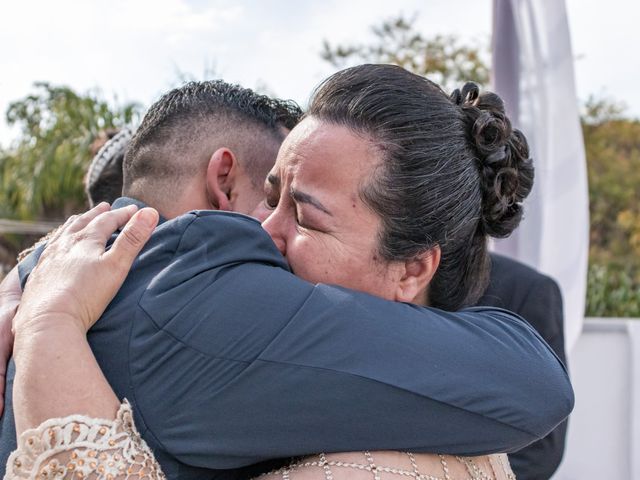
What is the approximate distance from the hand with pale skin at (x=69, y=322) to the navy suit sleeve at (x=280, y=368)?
0.09 m

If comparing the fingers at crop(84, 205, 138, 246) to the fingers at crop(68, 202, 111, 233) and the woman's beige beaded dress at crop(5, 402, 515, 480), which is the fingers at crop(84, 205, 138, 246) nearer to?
the fingers at crop(68, 202, 111, 233)

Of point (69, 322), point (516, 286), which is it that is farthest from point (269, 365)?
point (516, 286)

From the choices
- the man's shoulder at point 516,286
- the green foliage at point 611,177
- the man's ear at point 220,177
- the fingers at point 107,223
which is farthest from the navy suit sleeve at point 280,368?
the green foliage at point 611,177

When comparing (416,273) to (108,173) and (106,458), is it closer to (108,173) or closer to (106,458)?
(106,458)

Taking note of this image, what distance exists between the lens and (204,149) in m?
2.32

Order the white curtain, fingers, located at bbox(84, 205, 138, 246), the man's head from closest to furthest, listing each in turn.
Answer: fingers, located at bbox(84, 205, 138, 246), the man's head, the white curtain

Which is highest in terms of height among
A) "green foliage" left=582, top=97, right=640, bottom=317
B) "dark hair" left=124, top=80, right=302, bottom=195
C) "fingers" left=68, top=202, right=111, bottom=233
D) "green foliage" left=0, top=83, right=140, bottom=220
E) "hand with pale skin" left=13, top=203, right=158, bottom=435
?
"dark hair" left=124, top=80, right=302, bottom=195

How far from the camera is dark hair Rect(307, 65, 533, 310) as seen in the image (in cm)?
189

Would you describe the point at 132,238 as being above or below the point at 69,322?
above

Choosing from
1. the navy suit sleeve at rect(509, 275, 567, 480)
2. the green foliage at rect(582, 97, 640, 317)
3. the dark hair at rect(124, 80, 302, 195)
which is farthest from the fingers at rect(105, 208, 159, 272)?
the green foliage at rect(582, 97, 640, 317)

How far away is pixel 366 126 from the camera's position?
1.89 m

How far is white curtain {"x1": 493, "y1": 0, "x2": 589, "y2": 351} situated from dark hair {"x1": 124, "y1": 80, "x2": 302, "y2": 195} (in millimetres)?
2952

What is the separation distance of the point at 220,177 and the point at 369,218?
23.1 inches

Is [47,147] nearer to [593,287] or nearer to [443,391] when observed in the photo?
A: [593,287]
